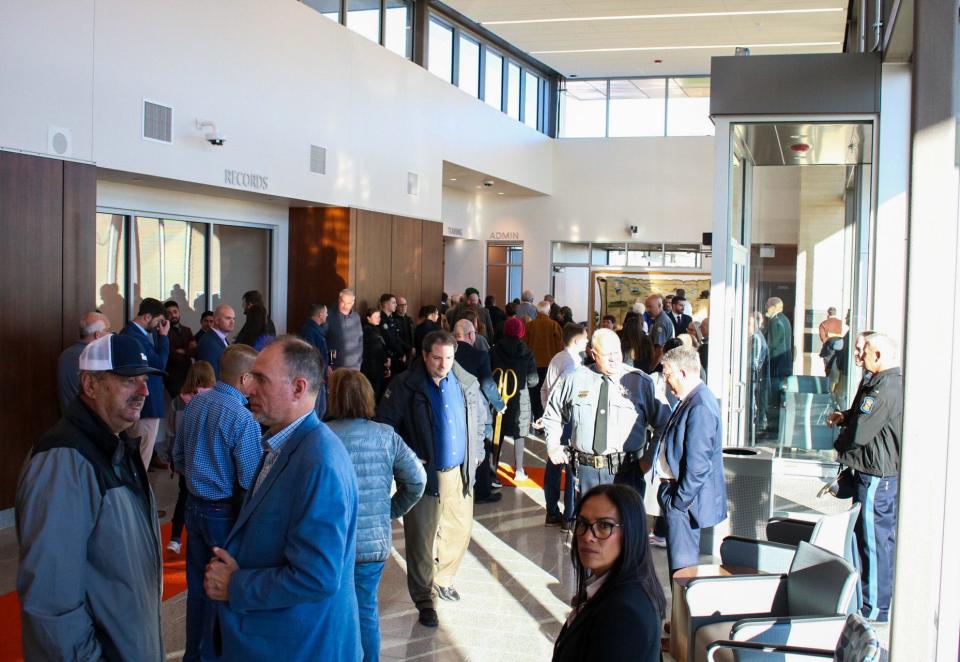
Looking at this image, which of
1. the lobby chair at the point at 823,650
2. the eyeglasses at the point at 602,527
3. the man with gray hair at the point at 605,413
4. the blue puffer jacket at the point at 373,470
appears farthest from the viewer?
the man with gray hair at the point at 605,413

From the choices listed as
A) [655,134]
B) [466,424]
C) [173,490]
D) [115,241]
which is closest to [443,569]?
[466,424]

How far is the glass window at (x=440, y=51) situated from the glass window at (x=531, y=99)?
429 centimetres

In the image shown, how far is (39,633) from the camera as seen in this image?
2.64 m

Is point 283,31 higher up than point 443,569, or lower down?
higher up

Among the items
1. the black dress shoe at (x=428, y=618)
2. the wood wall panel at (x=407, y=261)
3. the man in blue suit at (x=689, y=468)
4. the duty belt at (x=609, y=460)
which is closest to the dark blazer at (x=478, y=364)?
the duty belt at (x=609, y=460)

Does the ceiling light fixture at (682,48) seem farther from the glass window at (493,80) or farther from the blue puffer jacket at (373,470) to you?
the blue puffer jacket at (373,470)

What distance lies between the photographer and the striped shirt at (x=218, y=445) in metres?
4.54

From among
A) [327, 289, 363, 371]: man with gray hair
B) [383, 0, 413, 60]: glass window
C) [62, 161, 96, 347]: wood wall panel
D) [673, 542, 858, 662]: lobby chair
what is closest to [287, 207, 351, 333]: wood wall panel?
[327, 289, 363, 371]: man with gray hair

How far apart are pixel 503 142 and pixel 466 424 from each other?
611 inches

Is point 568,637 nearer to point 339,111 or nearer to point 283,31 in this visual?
point 283,31

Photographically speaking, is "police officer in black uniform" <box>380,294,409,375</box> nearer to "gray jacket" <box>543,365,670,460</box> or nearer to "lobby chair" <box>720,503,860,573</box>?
"gray jacket" <box>543,365,670,460</box>

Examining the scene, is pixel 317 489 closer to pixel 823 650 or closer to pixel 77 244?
pixel 823 650

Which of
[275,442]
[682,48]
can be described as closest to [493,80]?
[682,48]

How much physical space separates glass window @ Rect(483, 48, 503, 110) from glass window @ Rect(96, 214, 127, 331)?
37.7 feet
